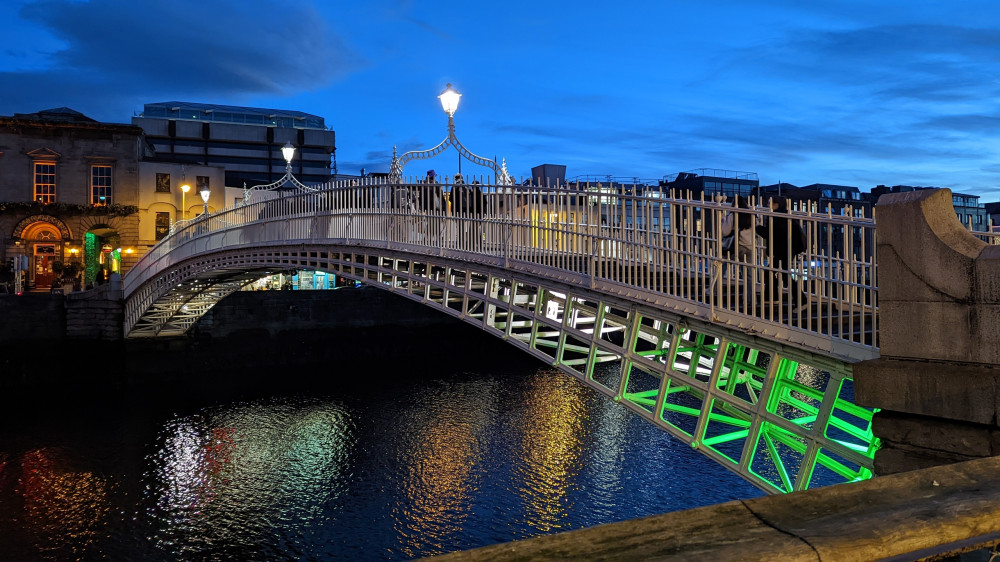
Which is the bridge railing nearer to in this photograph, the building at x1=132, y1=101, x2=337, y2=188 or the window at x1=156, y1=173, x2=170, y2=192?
the window at x1=156, y1=173, x2=170, y2=192

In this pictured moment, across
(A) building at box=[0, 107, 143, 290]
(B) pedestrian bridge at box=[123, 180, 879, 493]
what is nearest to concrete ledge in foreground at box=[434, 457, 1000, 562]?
(B) pedestrian bridge at box=[123, 180, 879, 493]

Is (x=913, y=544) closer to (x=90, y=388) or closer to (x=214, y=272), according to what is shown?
(x=214, y=272)

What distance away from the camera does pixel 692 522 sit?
2787 mm

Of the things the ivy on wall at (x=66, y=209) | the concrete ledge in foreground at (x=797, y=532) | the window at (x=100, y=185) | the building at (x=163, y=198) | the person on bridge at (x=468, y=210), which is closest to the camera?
the concrete ledge in foreground at (x=797, y=532)

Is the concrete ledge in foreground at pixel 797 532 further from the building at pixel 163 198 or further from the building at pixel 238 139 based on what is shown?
the building at pixel 238 139

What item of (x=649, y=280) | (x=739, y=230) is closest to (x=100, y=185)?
(x=649, y=280)

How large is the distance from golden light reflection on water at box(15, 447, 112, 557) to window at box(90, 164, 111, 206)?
87.4ft

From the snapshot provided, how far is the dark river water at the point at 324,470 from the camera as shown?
600 inches

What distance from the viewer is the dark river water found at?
1524 centimetres

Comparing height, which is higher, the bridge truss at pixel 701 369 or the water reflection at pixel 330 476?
the bridge truss at pixel 701 369

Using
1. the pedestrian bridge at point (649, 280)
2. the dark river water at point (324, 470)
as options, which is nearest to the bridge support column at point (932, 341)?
the pedestrian bridge at point (649, 280)

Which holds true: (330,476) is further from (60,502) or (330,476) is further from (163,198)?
(163,198)

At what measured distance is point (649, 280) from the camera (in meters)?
9.83

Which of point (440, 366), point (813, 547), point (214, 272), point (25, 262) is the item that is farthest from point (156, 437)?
point (813, 547)
